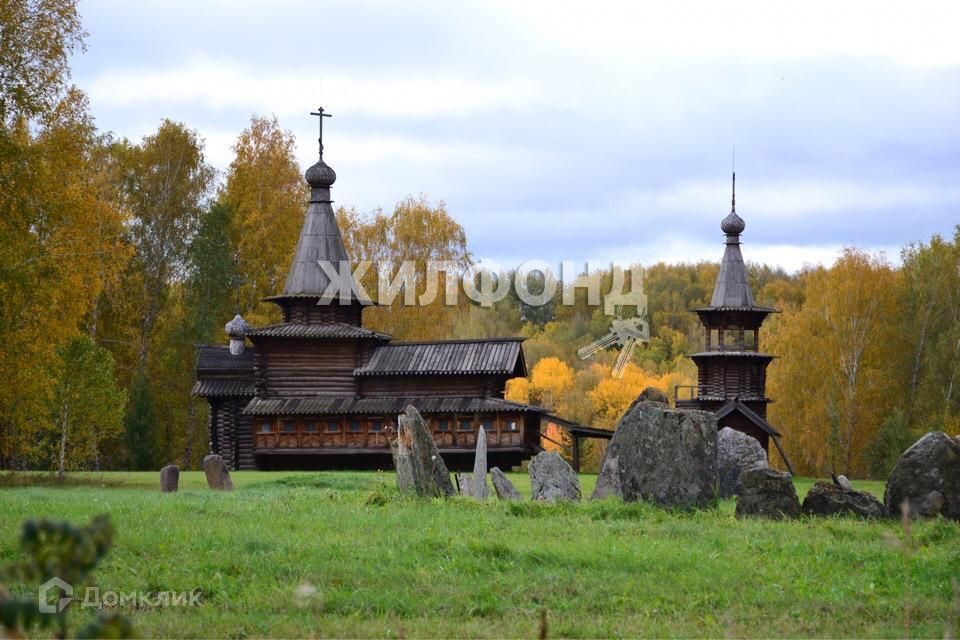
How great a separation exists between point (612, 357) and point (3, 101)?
5277 cm

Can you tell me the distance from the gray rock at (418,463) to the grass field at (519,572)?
179cm

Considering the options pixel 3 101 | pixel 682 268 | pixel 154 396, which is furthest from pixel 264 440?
pixel 682 268

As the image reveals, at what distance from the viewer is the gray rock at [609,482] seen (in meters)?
17.0

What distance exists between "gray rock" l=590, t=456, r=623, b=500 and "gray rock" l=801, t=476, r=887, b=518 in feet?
10.2

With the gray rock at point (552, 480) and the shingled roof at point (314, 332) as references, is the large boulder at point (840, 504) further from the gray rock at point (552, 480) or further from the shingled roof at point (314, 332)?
the shingled roof at point (314, 332)

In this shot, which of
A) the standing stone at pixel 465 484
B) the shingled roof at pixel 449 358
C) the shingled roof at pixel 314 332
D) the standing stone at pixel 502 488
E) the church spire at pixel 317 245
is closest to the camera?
the standing stone at pixel 502 488

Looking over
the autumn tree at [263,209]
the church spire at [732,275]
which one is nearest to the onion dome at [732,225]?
the church spire at [732,275]

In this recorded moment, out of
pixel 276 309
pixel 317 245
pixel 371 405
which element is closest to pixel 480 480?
pixel 371 405

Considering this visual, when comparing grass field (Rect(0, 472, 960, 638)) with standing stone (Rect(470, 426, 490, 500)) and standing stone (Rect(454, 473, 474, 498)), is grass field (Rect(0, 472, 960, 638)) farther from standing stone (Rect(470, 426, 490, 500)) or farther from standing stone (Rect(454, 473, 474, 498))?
standing stone (Rect(470, 426, 490, 500))

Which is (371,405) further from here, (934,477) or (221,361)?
(934,477)

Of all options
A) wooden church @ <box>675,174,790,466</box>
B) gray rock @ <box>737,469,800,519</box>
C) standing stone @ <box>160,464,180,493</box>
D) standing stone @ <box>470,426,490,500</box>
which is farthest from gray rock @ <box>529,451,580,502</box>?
wooden church @ <box>675,174,790,466</box>

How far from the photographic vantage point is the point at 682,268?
8531 cm

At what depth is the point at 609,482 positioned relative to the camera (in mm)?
17219

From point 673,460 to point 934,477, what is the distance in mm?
3176
